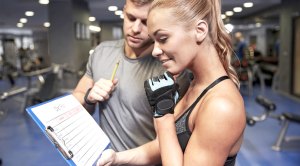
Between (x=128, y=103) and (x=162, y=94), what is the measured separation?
12.9 inches

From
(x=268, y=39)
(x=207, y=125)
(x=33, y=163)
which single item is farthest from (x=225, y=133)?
(x=268, y=39)

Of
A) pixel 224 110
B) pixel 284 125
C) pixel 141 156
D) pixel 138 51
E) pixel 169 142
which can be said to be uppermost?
pixel 138 51

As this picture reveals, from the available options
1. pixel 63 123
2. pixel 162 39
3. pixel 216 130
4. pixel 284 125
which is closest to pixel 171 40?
pixel 162 39

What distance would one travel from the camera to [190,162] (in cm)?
83

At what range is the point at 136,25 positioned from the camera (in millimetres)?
1125

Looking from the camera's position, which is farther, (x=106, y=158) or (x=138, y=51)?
(x=138, y=51)

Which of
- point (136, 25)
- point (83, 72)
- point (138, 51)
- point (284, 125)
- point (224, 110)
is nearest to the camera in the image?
point (224, 110)

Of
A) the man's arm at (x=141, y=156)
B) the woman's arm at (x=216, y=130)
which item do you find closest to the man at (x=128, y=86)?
the man's arm at (x=141, y=156)

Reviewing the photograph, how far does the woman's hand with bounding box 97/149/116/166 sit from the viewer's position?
989 millimetres

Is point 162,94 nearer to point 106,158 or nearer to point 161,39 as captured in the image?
point 161,39

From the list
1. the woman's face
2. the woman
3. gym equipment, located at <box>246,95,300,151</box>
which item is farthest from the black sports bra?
gym equipment, located at <box>246,95,300,151</box>

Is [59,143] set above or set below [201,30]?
below

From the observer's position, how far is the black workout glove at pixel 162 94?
89cm

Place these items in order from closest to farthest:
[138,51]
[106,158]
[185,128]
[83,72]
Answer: [185,128], [106,158], [138,51], [83,72]
